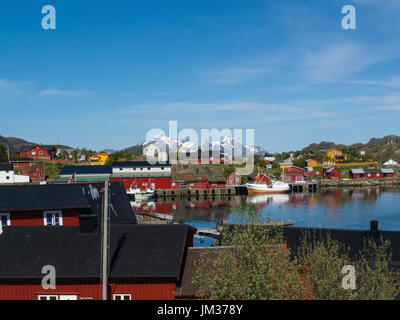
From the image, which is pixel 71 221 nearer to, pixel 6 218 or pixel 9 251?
pixel 6 218

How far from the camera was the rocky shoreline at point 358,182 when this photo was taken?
94137mm

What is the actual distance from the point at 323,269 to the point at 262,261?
7.07 feet

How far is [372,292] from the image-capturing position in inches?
372

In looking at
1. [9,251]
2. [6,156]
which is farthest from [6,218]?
[6,156]

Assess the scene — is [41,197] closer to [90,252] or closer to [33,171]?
[90,252]

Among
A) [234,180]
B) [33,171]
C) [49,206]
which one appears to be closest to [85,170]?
[33,171]

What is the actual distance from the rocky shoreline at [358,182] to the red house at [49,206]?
3211 inches

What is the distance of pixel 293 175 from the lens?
94.3 m

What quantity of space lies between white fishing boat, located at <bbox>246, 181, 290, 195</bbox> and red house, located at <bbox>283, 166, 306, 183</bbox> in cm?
1149

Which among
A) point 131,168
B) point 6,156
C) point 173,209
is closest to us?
point 173,209

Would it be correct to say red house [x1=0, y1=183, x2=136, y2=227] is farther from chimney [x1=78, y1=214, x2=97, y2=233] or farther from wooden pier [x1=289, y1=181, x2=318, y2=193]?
wooden pier [x1=289, y1=181, x2=318, y2=193]

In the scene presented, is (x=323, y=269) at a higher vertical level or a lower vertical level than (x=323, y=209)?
higher

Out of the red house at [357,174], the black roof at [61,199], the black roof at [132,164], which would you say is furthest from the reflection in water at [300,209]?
the red house at [357,174]

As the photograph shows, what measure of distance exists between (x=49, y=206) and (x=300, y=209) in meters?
43.4
